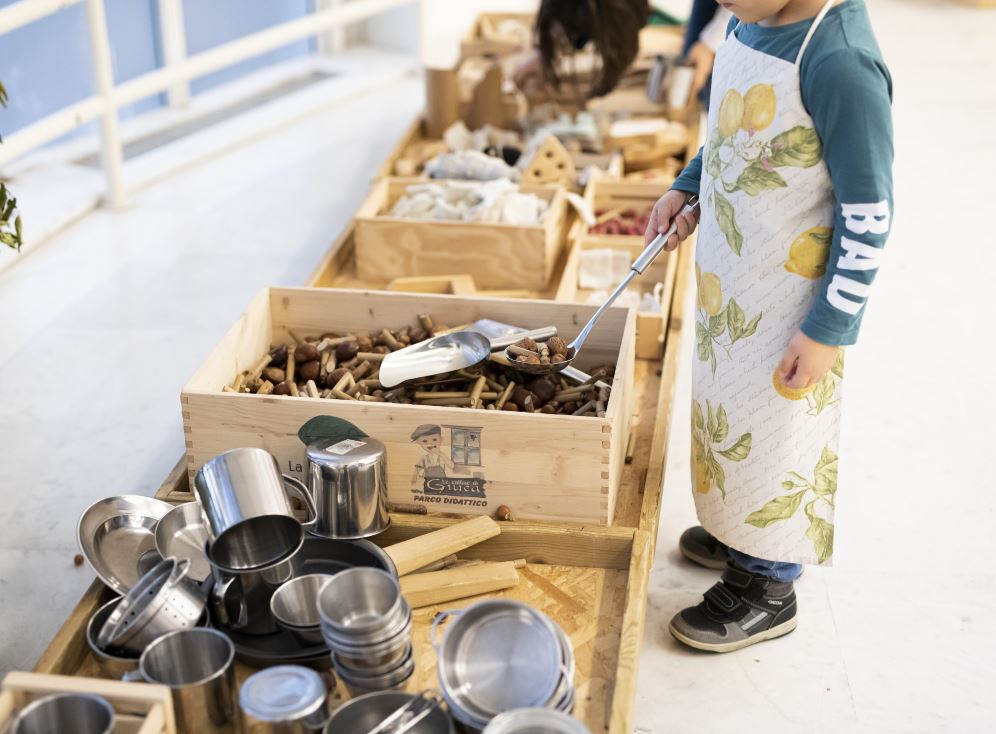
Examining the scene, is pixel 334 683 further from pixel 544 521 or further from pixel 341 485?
pixel 544 521

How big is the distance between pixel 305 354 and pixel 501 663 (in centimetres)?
85

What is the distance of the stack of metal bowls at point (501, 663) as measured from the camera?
1.35 metres

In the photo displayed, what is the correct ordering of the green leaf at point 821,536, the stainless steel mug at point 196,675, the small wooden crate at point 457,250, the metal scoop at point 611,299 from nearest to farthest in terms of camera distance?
1. the stainless steel mug at point 196,675
2. the green leaf at point 821,536
3. the metal scoop at point 611,299
4. the small wooden crate at point 457,250

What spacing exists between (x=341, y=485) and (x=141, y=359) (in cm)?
132

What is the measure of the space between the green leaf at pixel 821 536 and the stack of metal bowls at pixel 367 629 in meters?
0.73

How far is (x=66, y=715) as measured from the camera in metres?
1.29

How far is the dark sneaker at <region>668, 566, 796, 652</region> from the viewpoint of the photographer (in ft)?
6.27

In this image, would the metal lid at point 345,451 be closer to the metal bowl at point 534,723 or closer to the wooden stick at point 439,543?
the wooden stick at point 439,543

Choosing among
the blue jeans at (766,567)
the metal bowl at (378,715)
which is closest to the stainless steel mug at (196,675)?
the metal bowl at (378,715)

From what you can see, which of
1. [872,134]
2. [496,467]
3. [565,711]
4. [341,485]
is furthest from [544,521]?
[872,134]

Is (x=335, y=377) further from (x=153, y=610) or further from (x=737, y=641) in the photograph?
(x=737, y=641)

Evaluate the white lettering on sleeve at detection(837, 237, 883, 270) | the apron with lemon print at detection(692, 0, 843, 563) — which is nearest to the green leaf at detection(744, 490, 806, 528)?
the apron with lemon print at detection(692, 0, 843, 563)

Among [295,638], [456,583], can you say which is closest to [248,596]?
[295,638]

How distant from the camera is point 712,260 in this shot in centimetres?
178
